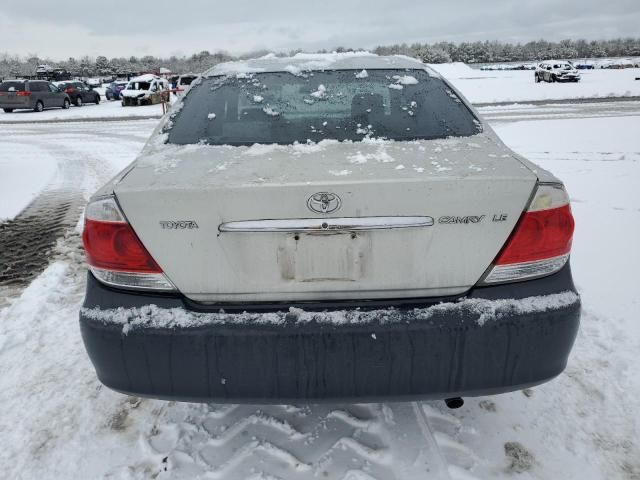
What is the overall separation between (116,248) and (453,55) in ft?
405

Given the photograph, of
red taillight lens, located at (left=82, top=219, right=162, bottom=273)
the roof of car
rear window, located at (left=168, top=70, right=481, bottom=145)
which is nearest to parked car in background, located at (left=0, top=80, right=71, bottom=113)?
the roof of car

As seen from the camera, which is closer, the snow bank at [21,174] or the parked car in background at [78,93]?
the snow bank at [21,174]

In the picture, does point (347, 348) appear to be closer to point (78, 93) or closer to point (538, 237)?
point (538, 237)

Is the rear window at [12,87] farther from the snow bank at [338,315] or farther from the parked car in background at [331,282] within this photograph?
the snow bank at [338,315]

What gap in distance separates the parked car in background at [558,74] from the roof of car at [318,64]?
39475 millimetres

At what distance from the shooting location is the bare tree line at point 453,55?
101m

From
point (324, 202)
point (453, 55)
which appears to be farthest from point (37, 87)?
point (453, 55)

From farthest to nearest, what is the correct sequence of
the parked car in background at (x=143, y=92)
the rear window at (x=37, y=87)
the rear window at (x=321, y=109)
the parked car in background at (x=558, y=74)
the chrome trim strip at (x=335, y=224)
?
the parked car in background at (x=558, y=74) < the parked car in background at (x=143, y=92) < the rear window at (x=37, y=87) < the rear window at (x=321, y=109) < the chrome trim strip at (x=335, y=224)

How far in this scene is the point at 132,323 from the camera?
6.03 feet

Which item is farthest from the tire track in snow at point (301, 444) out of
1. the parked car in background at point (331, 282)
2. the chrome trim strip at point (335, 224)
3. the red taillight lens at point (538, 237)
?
the chrome trim strip at point (335, 224)

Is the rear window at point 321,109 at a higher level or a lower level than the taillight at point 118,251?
higher

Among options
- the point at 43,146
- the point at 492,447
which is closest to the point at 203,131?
the point at 492,447

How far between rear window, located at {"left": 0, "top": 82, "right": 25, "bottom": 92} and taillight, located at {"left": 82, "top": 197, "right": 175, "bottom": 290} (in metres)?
29.0

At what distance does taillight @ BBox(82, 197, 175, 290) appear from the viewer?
1854mm
